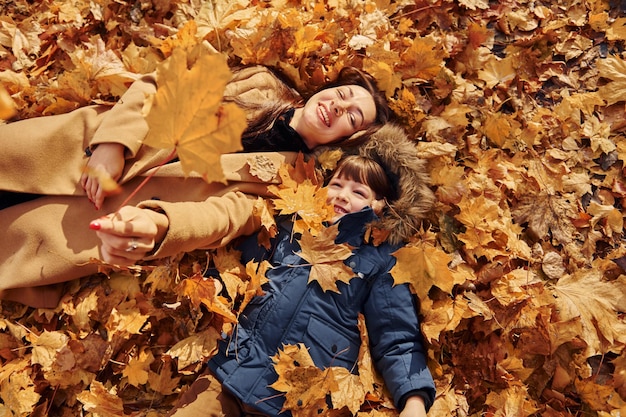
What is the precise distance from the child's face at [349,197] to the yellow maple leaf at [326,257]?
122 millimetres

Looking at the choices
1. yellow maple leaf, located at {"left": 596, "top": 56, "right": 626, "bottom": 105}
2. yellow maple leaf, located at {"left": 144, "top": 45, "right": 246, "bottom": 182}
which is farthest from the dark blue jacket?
yellow maple leaf, located at {"left": 596, "top": 56, "right": 626, "bottom": 105}

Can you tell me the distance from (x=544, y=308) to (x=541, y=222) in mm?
491

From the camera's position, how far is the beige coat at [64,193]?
211cm

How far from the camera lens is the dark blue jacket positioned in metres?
2.02

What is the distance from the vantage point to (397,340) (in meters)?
2.07

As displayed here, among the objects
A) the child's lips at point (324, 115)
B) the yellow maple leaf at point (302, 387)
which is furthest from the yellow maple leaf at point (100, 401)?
the child's lips at point (324, 115)

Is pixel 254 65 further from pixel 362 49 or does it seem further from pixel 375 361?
pixel 375 361

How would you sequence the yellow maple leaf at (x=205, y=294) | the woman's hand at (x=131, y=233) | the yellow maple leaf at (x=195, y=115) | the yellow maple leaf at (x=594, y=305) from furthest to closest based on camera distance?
the yellow maple leaf at (x=594, y=305) → the yellow maple leaf at (x=205, y=294) → the woman's hand at (x=131, y=233) → the yellow maple leaf at (x=195, y=115)

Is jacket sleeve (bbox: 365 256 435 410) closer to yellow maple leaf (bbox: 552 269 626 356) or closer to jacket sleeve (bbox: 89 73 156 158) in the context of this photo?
yellow maple leaf (bbox: 552 269 626 356)

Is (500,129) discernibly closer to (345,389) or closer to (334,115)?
(334,115)

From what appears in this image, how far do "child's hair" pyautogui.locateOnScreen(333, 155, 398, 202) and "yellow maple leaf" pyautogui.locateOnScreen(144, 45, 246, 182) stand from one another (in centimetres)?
126

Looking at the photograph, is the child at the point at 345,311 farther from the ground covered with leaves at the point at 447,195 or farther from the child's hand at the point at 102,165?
the child's hand at the point at 102,165

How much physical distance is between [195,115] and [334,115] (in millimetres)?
1231

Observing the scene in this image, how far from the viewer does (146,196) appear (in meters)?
2.24
